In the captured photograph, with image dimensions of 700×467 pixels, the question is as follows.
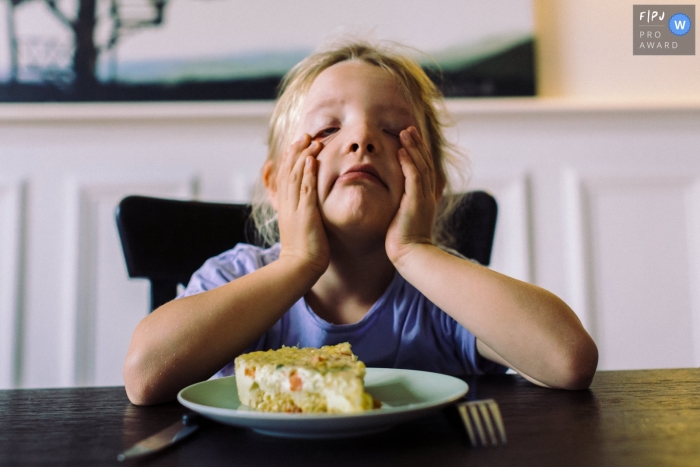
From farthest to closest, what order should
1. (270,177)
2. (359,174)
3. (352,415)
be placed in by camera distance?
(270,177) → (359,174) → (352,415)

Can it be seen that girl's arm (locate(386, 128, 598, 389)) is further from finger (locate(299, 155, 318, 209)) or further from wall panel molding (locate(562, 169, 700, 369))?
wall panel molding (locate(562, 169, 700, 369))

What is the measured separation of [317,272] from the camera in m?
0.73

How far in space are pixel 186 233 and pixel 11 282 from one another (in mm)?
801

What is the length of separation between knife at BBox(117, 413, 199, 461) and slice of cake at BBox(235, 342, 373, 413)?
6 cm

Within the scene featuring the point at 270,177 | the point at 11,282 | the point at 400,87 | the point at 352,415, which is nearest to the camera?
the point at 352,415

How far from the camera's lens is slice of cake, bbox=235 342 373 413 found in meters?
0.39

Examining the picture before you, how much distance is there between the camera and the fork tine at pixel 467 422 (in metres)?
0.34

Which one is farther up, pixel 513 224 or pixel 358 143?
pixel 358 143

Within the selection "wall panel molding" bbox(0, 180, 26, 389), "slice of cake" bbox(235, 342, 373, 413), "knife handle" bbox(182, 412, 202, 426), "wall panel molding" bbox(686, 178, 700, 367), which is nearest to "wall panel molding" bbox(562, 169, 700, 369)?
"wall panel molding" bbox(686, 178, 700, 367)

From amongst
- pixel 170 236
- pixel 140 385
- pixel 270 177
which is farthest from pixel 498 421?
pixel 270 177

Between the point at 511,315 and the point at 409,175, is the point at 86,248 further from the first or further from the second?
the point at 511,315

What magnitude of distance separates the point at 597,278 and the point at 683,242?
0.88ft

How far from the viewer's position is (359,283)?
88 cm

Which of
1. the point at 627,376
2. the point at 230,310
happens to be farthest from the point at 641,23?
the point at 230,310
